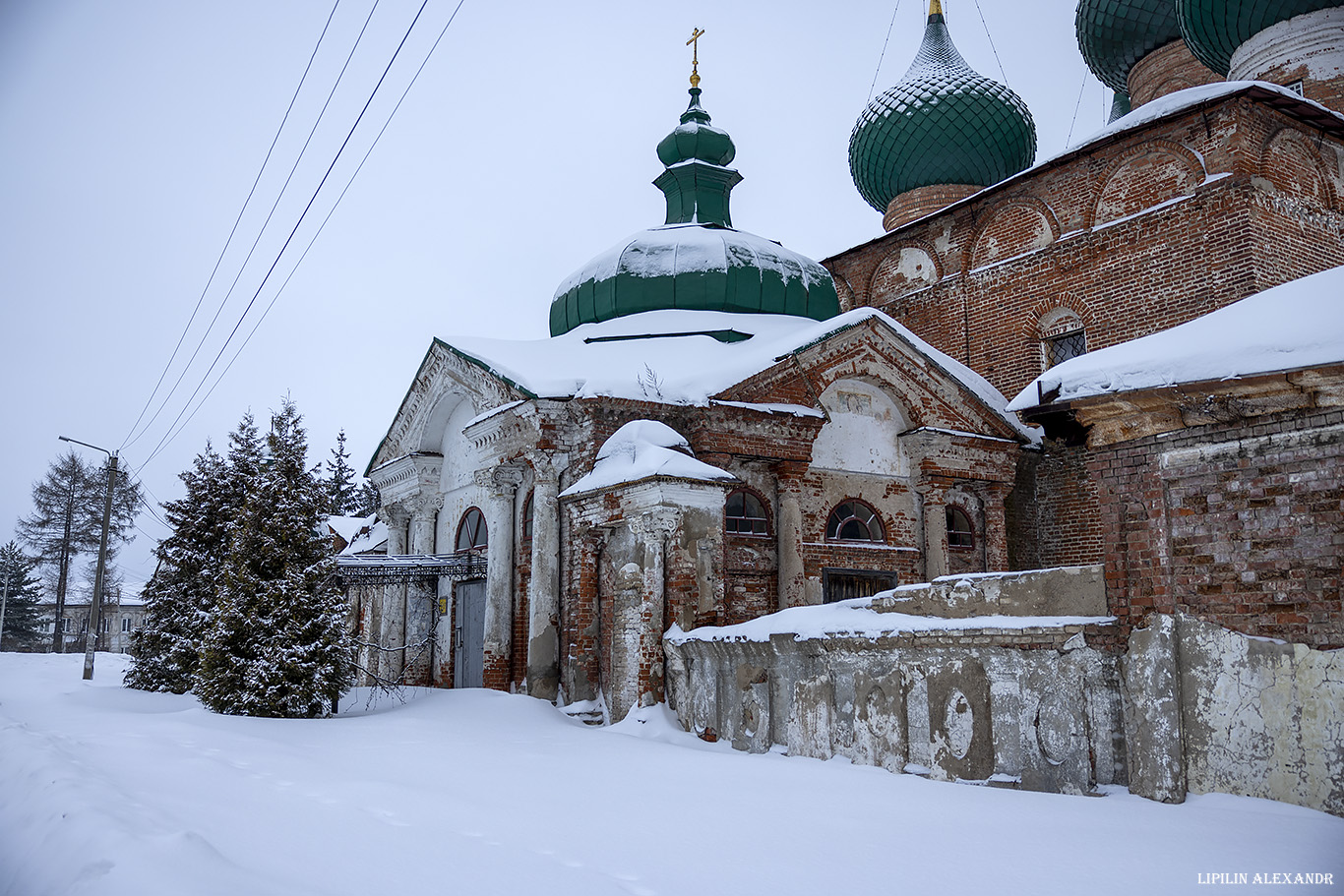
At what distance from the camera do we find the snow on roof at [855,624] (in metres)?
6.21

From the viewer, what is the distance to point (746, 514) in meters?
13.2

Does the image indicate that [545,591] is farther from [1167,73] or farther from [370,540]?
[1167,73]

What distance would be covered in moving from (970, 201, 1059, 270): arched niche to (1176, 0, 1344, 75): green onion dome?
369 cm

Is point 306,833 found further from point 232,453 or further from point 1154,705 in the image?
point 232,453

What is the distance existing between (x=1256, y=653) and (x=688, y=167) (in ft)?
49.4

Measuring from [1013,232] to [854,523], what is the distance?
616cm

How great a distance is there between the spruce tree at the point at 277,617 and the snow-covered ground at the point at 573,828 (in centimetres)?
377

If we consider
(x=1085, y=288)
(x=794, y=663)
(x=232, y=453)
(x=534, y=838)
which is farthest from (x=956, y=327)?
(x=534, y=838)

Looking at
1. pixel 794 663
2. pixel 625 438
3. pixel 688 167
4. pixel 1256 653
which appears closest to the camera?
pixel 1256 653

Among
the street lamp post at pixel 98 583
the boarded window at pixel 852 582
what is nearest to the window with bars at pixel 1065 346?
the boarded window at pixel 852 582

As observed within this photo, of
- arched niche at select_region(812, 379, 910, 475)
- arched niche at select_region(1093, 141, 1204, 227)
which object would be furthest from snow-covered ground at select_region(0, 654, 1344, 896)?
arched niche at select_region(1093, 141, 1204, 227)

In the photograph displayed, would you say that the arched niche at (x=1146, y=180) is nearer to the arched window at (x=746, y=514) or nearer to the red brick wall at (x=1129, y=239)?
the red brick wall at (x=1129, y=239)

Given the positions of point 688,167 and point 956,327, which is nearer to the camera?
point 956,327

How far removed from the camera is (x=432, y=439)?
16531mm
